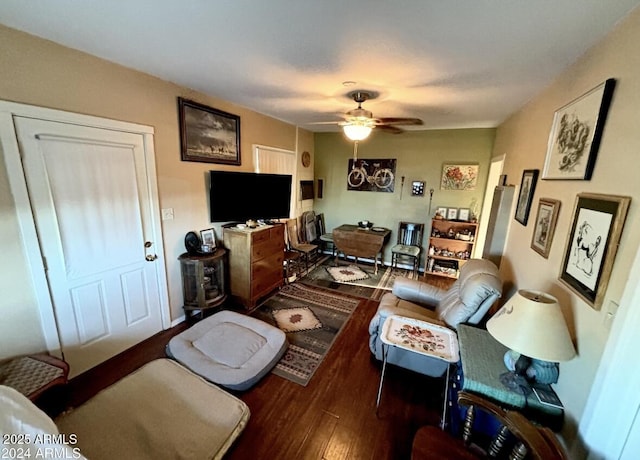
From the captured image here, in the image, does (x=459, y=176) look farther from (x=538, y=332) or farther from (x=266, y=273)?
(x=538, y=332)

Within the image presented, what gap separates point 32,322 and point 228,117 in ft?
8.23

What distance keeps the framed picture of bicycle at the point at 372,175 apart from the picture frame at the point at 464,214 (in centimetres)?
120

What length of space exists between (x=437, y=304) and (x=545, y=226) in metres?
1.18

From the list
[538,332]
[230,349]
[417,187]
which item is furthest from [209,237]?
[417,187]

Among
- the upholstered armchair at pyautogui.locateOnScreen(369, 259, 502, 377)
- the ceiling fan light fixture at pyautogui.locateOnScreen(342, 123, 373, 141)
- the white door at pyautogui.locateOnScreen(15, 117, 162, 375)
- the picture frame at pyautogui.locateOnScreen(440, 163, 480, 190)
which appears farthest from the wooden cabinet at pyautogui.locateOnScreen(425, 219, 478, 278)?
the white door at pyautogui.locateOnScreen(15, 117, 162, 375)

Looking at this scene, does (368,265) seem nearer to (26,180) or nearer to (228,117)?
(228,117)

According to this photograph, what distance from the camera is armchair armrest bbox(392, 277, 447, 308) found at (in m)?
2.57

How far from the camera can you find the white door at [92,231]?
1.75 m

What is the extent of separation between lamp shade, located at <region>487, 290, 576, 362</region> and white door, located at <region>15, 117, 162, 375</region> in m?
2.82

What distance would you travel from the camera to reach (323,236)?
502 centimetres

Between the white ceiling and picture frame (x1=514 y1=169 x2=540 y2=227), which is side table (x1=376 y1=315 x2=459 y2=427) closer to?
picture frame (x1=514 y1=169 x2=540 y2=227)

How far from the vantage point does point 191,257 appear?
268 centimetres

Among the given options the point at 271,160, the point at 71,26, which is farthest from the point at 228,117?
the point at 71,26

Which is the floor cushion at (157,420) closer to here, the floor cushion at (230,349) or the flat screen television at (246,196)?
the floor cushion at (230,349)
